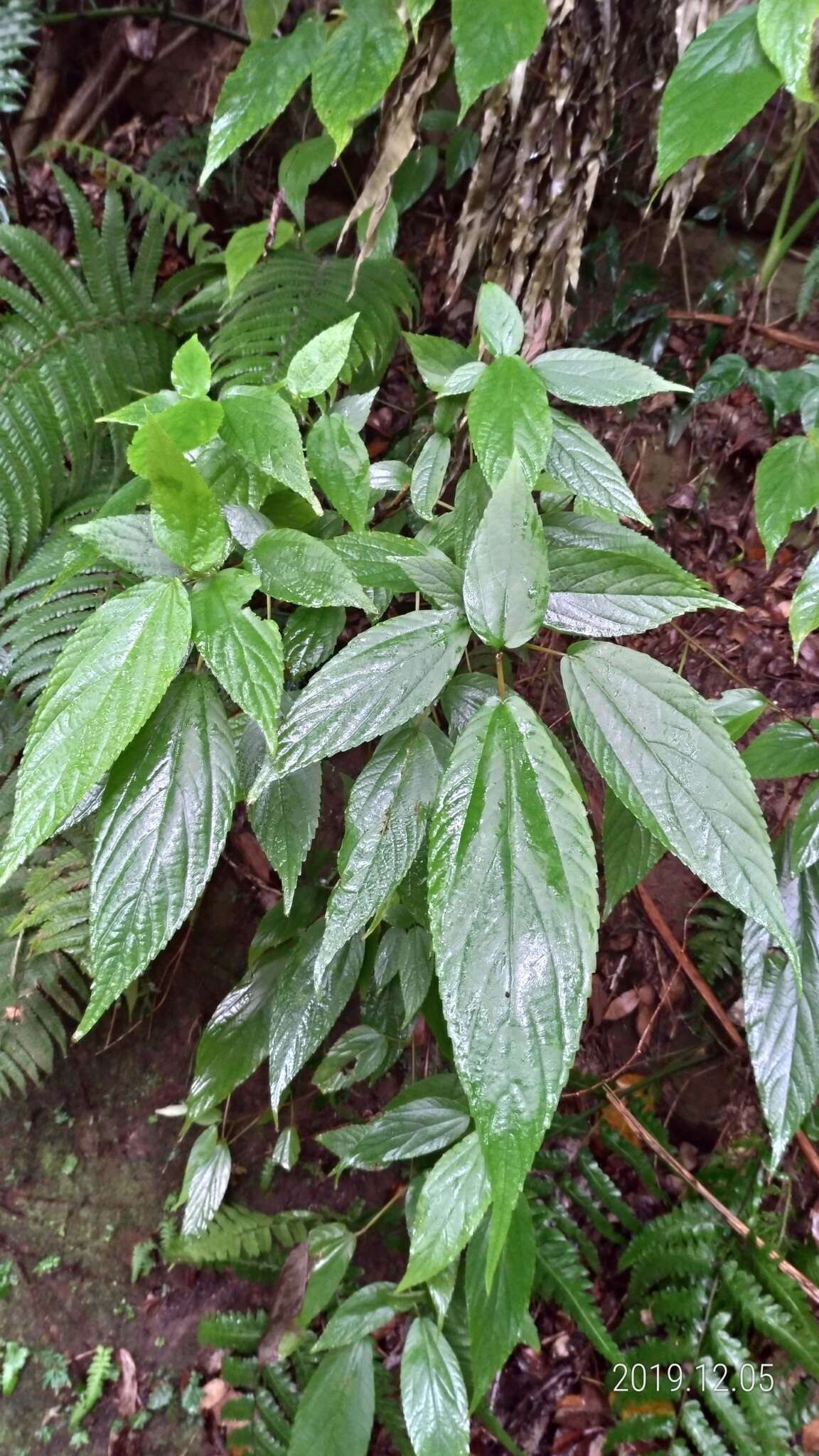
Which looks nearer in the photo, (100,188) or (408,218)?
(408,218)

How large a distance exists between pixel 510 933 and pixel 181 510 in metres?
0.47

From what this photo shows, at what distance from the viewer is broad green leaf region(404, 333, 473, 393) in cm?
101

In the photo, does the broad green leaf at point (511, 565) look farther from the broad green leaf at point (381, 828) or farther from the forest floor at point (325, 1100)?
the forest floor at point (325, 1100)

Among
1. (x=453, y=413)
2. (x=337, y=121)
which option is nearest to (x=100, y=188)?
(x=337, y=121)

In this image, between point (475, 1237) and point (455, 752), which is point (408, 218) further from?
point (475, 1237)

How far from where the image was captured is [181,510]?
71 cm

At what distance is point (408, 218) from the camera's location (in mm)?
1894

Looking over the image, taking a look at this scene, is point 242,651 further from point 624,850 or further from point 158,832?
point 624,850

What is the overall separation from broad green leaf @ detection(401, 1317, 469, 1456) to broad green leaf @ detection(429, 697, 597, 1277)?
2.38ft

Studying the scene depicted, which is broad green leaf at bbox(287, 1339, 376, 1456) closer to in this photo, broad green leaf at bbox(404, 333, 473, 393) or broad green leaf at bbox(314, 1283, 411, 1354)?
broad green leaf at bbox(314, 1283, 411, 1354)

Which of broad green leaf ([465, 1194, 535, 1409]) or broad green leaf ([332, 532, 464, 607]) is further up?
broad green leaf ([332, 532, 464, 607])

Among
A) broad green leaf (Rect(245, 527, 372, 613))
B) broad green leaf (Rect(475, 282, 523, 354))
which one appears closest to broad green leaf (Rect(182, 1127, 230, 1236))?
broad green leaf (Rect(245, 527, 372, 613))

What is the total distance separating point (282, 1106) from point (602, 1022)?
0.79 m

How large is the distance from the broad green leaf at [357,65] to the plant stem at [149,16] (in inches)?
41.9
